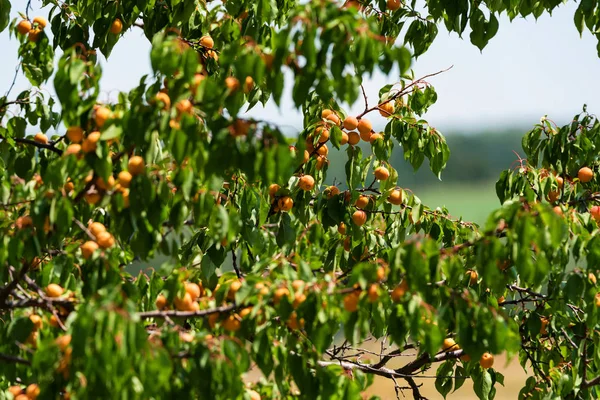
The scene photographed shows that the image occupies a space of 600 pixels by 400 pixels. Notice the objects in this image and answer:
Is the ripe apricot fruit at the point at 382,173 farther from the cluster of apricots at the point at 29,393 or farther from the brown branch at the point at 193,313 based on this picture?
the cluster of apricots at the point at 29,393

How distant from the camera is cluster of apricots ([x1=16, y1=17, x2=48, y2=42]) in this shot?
370 cm

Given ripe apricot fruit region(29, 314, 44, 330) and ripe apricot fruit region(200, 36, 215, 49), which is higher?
ripe apricot fruit region(200, 36, 215, 49)

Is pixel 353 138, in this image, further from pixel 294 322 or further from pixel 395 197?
pixel 294 322

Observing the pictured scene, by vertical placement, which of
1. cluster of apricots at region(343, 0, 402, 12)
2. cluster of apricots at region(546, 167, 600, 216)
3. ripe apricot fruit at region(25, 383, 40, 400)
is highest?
cluster of apricots at region(343, 0, 402, 12)

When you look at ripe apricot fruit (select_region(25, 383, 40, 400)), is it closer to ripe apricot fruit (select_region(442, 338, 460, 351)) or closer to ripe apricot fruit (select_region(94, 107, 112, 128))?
ripe apricot fruit (select_region(94, 107, 112, 128))

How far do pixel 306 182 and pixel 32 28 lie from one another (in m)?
1.40

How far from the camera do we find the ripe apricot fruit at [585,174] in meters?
3.89

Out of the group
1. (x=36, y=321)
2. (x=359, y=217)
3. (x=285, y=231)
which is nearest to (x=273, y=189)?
(x=285, y=231)

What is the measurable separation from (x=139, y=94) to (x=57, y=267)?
25.3 inches

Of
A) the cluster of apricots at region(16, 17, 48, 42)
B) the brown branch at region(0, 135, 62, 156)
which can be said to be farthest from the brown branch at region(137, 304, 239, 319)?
the cluster of apricots at region(16, 17, 48, 42)

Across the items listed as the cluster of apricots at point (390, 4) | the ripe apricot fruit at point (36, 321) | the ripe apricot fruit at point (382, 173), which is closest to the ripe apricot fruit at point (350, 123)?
the ripe apricot fruit at point (382, 173)

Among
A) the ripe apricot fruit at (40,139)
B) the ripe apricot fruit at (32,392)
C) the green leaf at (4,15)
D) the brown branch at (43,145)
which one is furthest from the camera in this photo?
the green leaf at (4,15)

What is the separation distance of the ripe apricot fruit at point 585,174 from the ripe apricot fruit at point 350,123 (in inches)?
42.3

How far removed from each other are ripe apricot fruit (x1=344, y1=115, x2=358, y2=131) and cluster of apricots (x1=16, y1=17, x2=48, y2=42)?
1.42 meters
